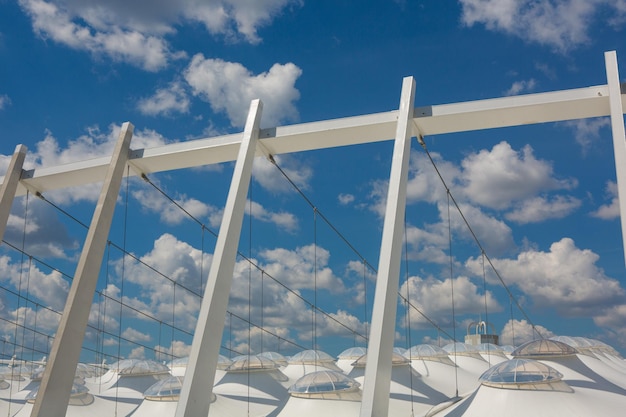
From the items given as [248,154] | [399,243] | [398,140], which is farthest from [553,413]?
[248,154]

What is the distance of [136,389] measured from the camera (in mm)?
35812

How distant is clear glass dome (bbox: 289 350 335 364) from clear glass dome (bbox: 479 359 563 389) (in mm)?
20210

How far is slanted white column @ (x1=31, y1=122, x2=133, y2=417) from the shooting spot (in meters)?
14.4

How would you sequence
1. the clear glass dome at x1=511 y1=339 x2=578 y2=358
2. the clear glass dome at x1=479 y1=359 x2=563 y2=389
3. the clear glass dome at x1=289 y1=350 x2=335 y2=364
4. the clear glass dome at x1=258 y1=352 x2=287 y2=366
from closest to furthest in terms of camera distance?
the clear glass dome at x1=479 y1=359 x2=563 y2=389 < the clear glass dome at x1=511 y1=339 x2=578 y2=358 < the clear glass dome at x1=289 y1=350 x2=335 y2=364 < the clear glass dome at x1=258 y1=352 x2=287 y2=366

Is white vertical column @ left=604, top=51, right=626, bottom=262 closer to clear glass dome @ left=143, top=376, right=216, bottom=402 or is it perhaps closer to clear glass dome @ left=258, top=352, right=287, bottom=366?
clear glass dome @ left=143, top=376, right=216, bottom=402

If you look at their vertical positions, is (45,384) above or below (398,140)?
below

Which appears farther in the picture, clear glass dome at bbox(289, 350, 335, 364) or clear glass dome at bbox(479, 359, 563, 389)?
clear glass dome at bbox(289, 350, 335, 364)

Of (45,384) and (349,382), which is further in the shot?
(349,382)

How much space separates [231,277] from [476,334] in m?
46.7

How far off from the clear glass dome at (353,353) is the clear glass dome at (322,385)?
717 inches

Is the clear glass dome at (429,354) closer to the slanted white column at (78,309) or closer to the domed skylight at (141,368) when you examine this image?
the domed skylight at (141,368)

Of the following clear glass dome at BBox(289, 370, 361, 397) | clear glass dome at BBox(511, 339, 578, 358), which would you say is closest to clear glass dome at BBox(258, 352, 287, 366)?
clear glass dome at BBox(289, 370, 361, 397)

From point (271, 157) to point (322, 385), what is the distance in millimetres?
11376

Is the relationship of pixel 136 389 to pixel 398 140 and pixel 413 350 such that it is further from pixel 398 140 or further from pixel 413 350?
pixel 398 140
